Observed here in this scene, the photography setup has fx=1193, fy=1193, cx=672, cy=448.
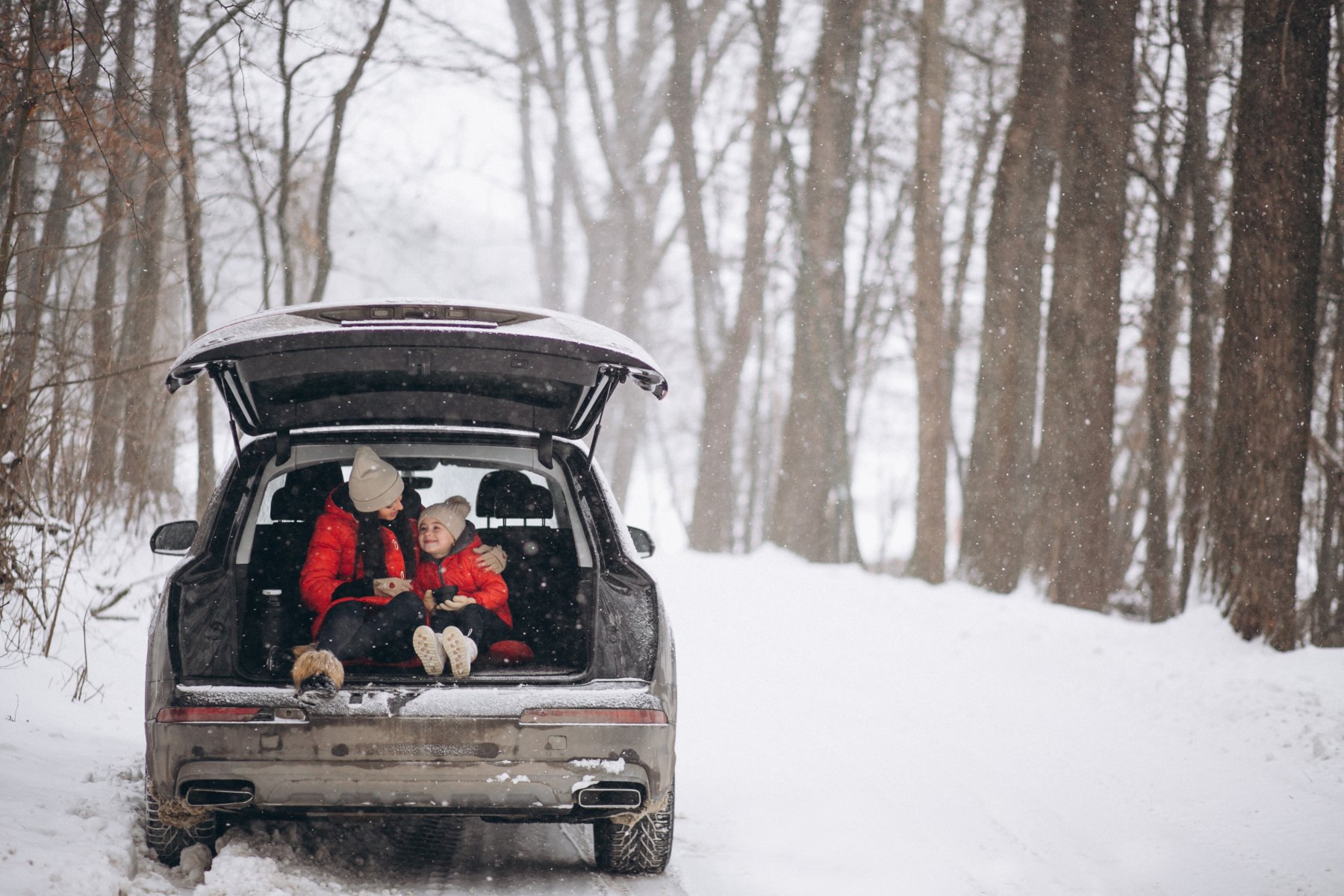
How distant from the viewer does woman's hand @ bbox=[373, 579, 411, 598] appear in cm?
474

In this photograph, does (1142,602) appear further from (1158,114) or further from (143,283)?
(143,283)

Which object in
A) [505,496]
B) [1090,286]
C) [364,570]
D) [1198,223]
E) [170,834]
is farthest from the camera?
[1198,223]

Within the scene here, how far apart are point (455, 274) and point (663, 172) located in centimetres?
1441

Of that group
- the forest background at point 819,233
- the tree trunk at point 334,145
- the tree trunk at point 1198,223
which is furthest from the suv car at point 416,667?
the tree trunk at point 1198,223

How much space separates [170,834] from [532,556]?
1814mm

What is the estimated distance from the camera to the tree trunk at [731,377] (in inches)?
888

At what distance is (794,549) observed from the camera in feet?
63.1

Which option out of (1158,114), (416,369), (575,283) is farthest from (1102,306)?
(575,283)

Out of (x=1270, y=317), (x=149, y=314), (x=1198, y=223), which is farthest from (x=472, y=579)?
(x=1198, y=223)

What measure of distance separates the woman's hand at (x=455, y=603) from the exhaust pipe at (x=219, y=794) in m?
1.18

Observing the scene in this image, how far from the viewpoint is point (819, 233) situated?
1930cm

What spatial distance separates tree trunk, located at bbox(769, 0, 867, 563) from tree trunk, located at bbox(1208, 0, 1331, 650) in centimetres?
952

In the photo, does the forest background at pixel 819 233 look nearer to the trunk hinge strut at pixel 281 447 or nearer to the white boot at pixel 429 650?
the trunk hinge strut at pixel 281 447

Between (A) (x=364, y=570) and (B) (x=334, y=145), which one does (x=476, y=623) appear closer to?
(A) (x=364, y=570)
